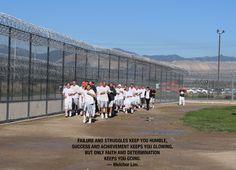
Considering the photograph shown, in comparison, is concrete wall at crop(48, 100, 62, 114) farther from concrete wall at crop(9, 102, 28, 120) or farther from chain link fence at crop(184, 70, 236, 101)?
chain link fence at crop(184, 70, 236, 101)

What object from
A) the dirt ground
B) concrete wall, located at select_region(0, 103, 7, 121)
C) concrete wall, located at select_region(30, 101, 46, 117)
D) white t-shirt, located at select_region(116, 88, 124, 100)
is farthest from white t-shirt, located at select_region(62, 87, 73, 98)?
white t-shirt, located at select_region(116, 88, 124, 100)

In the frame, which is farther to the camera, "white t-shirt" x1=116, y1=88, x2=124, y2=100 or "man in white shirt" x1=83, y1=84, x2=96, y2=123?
"white t-shirt" x1=116, y1=88, x2=124, y2=100

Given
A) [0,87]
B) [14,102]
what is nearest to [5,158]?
[0,87]

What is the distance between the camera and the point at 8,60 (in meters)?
22.6

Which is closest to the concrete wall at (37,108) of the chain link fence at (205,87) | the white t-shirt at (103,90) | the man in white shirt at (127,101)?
the white t-shirt at (103,90)

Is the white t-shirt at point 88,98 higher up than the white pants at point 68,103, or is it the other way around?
the white t-shirt at point 88,98

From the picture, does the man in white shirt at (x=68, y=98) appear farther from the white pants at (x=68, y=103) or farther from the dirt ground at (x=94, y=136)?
the dirt ground at (x=94, y=136)

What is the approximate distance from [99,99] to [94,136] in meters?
9.65

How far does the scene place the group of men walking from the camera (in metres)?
24.5

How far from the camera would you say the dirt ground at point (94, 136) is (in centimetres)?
1306

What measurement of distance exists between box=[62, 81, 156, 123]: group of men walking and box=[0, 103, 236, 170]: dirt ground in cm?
89

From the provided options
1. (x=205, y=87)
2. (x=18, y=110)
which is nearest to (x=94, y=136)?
(x=18, y=110)

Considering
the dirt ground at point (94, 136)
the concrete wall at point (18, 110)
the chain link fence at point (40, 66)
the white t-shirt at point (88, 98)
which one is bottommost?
the dirt ground at point (94, 136)

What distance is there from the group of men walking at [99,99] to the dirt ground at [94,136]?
0.89 meters
